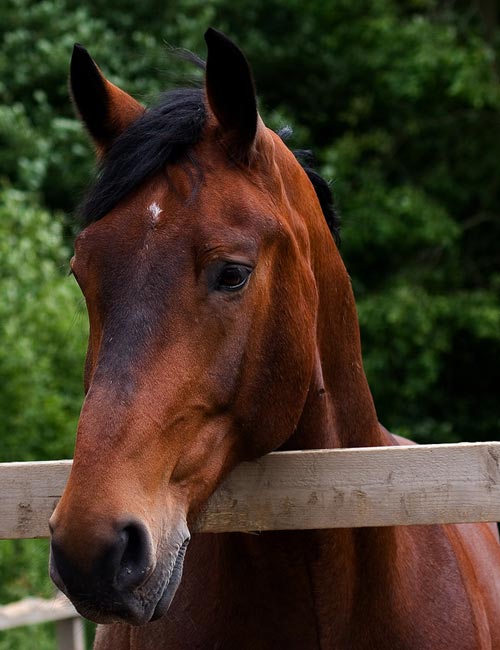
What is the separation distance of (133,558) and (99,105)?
130cm

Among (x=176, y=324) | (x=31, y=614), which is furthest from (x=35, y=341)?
(x=176, y=324)

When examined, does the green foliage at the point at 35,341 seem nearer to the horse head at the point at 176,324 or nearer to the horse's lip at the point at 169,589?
the horse head at the point at 176,324

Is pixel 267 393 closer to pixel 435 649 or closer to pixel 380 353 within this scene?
pixel 435 649

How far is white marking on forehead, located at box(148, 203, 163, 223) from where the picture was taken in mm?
2551

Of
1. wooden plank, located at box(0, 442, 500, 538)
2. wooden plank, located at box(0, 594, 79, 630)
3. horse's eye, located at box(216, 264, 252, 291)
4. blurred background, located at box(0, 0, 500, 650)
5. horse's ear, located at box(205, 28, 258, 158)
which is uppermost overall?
horse's ear, located at box(205, 28, 258, 158)

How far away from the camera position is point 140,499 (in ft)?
7.33

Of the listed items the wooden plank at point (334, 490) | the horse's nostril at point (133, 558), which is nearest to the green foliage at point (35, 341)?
the wooden plank at point (334, 490)

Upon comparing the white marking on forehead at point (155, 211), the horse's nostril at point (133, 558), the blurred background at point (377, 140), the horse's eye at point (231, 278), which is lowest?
the blurred background at point (377, 140)

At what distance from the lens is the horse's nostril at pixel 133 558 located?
216 centimetres

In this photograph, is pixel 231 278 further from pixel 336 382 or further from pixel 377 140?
pixel 377 140

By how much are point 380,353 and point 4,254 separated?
14.3 ft

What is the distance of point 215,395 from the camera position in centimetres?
251

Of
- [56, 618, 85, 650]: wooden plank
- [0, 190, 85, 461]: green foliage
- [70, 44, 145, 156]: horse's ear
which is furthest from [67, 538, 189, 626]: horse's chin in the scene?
[0, 190, 85, 461]: green foliage

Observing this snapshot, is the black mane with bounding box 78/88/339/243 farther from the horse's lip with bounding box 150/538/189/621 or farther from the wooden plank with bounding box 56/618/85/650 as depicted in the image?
the wooden plank with bounding box 56/618/85/650
